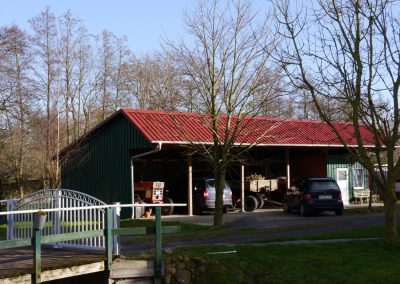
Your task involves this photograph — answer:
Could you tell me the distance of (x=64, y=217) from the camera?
1194cm

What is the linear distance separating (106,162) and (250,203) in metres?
6.96

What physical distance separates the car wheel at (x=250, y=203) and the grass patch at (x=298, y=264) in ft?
51.5

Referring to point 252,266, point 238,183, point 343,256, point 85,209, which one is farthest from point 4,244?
point 238,183

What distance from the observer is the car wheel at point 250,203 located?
29.1m

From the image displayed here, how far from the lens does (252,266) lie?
38.3ft

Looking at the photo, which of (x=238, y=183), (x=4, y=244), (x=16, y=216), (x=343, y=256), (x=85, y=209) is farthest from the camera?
(x=238, y=183)

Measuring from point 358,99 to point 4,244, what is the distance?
25.1ft

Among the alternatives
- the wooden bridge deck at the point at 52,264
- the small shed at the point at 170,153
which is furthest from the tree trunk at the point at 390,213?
the small shed at the point at 170,153

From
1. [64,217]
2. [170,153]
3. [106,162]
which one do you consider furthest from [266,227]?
[170,153]

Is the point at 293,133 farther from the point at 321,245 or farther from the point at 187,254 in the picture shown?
the point at 187,254

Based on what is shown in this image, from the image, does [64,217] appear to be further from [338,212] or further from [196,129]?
[338,212]

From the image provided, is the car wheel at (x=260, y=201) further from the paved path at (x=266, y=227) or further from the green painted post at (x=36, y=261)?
the green painted post at (x=36, y=261)

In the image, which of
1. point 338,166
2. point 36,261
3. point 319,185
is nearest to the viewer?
point 36,261

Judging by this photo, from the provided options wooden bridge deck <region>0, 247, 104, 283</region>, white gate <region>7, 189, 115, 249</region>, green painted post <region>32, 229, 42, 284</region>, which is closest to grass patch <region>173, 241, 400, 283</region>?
white gate <region>7, 189, 115, 249</region>
